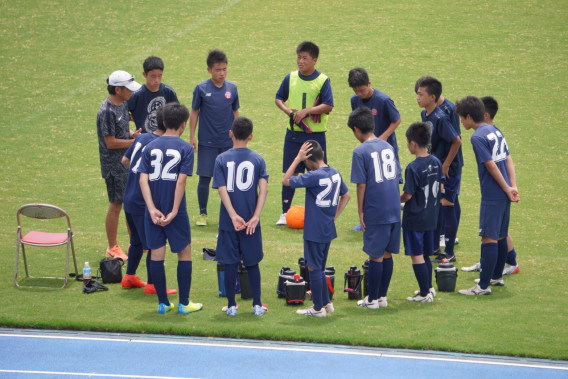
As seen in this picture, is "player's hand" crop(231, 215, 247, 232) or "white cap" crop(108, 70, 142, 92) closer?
"player's hand" crop(231, 215, 247, 232)

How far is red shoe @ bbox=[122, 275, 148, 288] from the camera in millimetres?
8844

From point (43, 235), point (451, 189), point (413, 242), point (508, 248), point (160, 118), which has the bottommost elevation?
point (508, 248)

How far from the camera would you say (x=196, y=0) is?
24.0 metres

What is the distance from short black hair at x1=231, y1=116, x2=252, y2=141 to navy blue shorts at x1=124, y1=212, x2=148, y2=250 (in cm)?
151

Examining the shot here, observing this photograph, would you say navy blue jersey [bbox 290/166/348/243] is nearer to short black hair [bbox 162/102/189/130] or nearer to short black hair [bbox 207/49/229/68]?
short black hair [bbox 162/102/189/130]

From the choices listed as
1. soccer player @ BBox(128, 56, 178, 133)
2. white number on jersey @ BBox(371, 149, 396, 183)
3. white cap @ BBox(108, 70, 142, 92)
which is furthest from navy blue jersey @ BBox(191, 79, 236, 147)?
white number on jersey @ BBox(371, 149, 396, 183)

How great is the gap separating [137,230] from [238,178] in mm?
1505

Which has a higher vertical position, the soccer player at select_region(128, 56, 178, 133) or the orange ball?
the soccer player at select_region(128, 56, 178, 133)

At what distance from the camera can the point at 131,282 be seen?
888 cm

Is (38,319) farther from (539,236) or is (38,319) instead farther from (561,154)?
(561,154)

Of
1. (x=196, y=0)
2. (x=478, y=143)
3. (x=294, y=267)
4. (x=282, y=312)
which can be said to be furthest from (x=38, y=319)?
(x=196, y=0)

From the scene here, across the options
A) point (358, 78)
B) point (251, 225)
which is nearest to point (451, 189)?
point (358, 78)

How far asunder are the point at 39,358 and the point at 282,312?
243 centimetres

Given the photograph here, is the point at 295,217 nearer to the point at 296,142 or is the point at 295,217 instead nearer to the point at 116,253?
the point at 296,142
